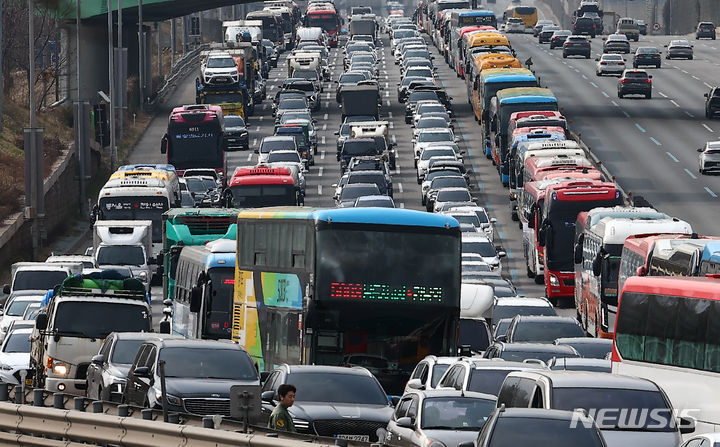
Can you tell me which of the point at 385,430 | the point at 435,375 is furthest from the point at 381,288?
the point at 385,430

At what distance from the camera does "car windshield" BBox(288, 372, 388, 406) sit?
2028 cm

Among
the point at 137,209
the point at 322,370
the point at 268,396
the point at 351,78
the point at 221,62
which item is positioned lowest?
the point at 351,78

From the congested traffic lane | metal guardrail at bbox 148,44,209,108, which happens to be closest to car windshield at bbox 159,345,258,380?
the congested traffic lane

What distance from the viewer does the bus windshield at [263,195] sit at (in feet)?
177

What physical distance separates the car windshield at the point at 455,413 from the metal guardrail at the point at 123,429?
1.19 m

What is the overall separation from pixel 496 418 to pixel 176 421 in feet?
15.2

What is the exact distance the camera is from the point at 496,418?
1527 cm

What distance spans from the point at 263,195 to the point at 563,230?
10.9m

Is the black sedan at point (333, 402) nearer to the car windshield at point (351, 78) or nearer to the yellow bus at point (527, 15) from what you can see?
the car windshield at point (351, 78)

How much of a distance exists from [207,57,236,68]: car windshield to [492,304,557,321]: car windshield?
54.4 meters

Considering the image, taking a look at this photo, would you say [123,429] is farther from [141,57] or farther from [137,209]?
[141,57]

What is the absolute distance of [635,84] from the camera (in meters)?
95.4

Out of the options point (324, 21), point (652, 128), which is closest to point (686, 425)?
point (652, 128)

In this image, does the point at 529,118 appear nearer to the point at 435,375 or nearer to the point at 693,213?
the point at 693,213
